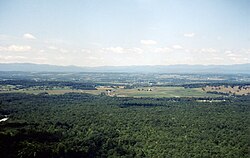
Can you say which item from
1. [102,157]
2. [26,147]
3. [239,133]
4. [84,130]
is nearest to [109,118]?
[84,130]

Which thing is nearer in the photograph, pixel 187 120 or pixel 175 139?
pixel 175 139

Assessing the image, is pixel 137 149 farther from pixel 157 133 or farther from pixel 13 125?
pixel 13 125

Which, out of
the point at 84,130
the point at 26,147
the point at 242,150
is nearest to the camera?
the point at 26,147

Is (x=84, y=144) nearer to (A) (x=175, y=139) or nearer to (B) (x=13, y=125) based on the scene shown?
(B) (x=13, y=125)

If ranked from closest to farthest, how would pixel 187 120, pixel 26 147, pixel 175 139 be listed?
pixel 26 147
pixel 175 139
pixel 187 120

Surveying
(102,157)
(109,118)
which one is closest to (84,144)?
(102,157)

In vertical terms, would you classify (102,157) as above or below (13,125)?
below
